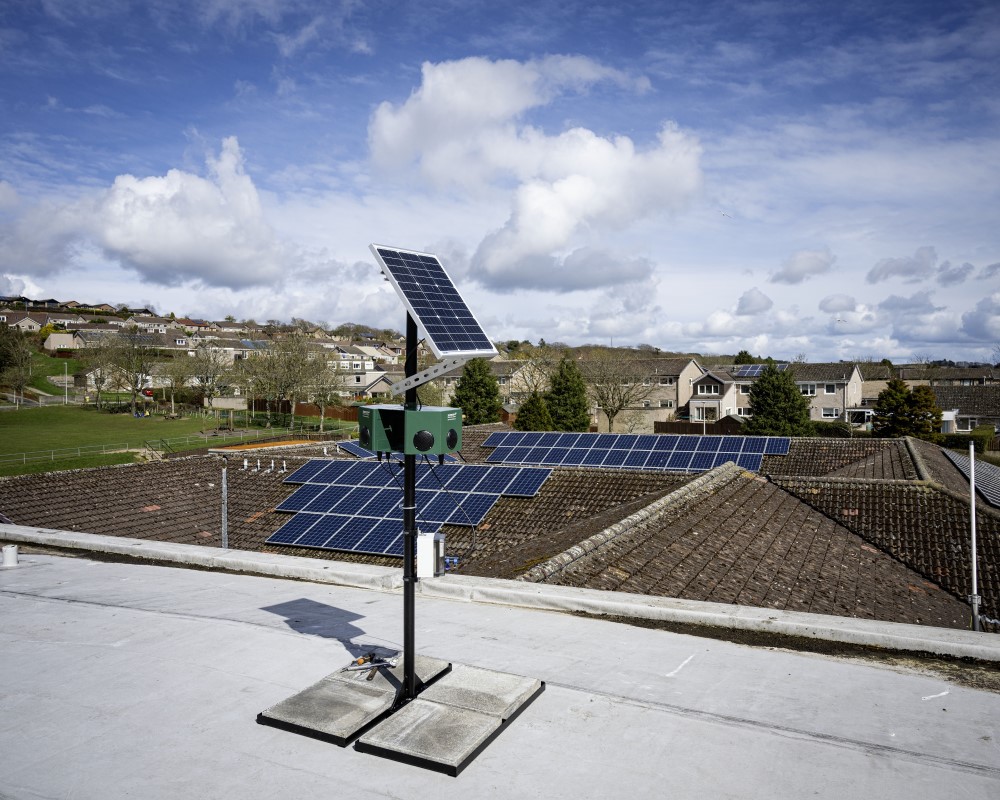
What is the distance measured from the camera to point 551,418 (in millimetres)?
59688

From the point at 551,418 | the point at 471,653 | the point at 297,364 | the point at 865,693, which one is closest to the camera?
the point at 865,693

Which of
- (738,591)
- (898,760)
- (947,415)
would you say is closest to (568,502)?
(738,591)

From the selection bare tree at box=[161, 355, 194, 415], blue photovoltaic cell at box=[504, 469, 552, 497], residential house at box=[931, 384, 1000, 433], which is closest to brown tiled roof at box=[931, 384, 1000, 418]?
residential house at box=[931, 384, 1000, 433]

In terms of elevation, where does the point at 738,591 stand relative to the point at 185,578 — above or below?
below

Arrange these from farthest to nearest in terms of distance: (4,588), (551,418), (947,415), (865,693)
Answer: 1. (551,418)
2. (947,415)
3. (4,588)
4. (865,693)

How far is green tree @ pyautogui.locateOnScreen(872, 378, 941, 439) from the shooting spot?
54531 mm

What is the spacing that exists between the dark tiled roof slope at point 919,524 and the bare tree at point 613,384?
46.3 meters

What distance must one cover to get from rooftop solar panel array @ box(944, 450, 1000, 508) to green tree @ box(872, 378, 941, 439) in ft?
57.0

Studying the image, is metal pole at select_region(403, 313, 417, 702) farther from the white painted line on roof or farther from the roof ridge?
the roof ridge

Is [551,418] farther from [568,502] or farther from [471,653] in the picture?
[471,653]

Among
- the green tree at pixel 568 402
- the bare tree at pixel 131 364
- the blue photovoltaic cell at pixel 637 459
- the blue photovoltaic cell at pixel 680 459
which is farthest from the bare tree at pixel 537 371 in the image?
the bare tree at pixel 131 364

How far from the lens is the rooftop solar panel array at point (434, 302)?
5711 mm

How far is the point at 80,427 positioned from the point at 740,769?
6984 centimetres

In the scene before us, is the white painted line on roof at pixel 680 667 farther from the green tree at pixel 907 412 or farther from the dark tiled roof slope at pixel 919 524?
the green tree at pixel 907 412
